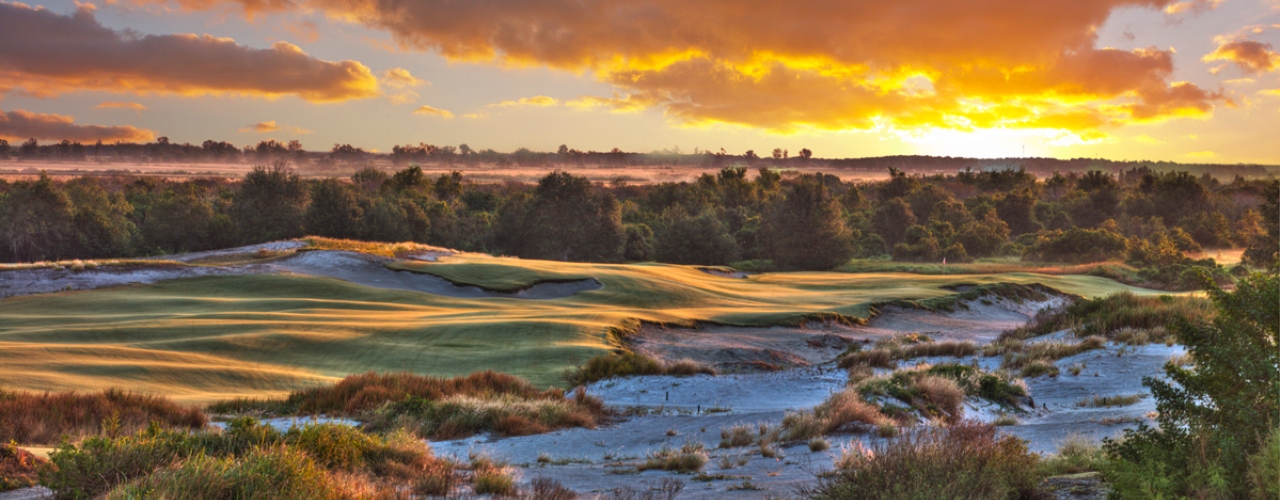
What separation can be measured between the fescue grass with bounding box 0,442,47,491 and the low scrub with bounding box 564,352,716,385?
11.4m

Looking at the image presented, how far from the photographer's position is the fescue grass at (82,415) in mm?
8758

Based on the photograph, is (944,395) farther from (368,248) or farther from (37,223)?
(37,223)

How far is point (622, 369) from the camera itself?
59.2 ft

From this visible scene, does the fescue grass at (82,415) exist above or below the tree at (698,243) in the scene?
above

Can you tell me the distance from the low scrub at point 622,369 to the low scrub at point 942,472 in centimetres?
1053

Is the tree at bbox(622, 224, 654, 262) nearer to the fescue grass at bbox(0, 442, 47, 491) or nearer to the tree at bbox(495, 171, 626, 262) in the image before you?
the tree at bbox(495, 171, 626, 262)

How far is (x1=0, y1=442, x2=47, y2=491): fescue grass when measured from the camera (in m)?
6.27

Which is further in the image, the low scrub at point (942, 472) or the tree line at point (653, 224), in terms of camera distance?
the tree line at point (653, 224)

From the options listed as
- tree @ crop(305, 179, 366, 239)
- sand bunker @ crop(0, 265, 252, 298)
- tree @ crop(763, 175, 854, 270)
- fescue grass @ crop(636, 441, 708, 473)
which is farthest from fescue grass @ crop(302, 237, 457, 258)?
fescue grass @ crop(636, 441, 708, 473)

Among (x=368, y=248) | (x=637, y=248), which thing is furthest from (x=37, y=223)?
(x=637, y=248)

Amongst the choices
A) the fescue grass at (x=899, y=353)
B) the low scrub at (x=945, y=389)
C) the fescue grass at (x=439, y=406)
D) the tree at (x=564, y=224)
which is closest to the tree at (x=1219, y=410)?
the low scrub at (x=945, y=389)

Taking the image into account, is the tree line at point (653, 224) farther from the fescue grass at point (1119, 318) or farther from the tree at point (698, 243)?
the fescue grass at point (1119, 318)

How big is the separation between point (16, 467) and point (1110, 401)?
49.4ft

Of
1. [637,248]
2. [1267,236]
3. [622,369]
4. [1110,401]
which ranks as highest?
[1267,236]
